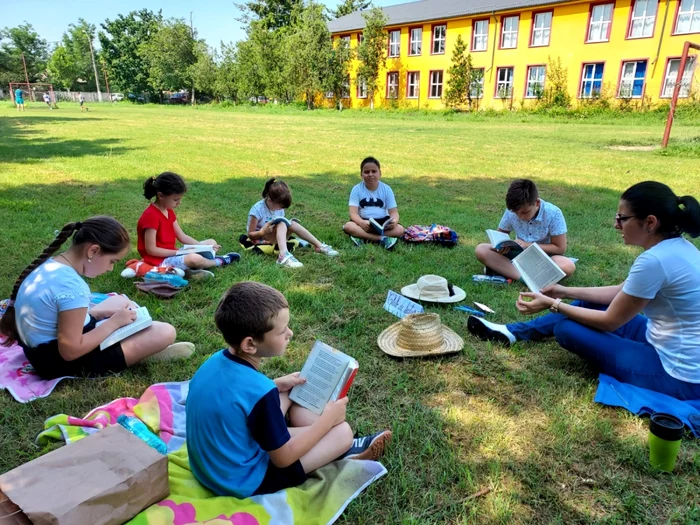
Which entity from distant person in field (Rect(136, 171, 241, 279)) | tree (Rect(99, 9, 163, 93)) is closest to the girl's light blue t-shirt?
distant person in field (Rect(136, 171, 241, 279))

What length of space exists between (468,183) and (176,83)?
2014 inches

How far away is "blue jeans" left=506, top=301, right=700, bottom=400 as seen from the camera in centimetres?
263

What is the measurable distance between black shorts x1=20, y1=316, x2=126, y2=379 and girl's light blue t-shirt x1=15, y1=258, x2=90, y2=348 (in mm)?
127

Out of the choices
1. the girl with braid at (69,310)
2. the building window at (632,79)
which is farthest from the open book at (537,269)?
the building window at (632,79)

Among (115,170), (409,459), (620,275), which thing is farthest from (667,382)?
(115,170)

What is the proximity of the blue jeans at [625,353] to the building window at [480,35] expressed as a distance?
31.7 meters

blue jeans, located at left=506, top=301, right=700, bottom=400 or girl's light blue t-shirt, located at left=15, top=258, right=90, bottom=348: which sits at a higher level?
girl's light blue t-shirt, located at left=15, top=258, right=90, bottom=348

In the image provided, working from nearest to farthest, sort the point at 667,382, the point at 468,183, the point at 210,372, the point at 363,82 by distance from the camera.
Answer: the point at 210,372 → the point at 667,382 → the point at 468,183 → the point at 363,82

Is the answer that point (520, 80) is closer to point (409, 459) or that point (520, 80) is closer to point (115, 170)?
point (115, 170)

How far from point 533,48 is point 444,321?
29961mm

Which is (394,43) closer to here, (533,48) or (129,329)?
(533,48)

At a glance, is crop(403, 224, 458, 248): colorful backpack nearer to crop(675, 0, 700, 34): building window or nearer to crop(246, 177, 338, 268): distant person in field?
crop(246, 177, 338, 268): distant person in field

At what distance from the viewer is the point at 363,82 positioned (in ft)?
117

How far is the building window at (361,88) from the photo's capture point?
117ft
